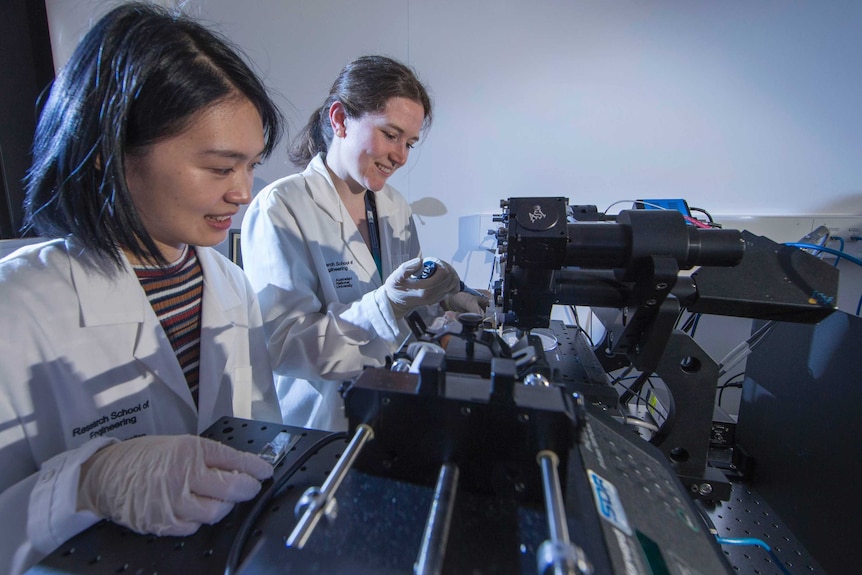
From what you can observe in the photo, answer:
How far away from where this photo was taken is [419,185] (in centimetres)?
204

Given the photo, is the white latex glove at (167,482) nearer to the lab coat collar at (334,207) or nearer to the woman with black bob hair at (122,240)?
the woman with black bob hair at (122,240)

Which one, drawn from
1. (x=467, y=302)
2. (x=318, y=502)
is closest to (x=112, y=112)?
(x=318, y=502)

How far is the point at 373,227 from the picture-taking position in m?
1.41

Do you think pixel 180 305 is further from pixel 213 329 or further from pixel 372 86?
pixel 372 86

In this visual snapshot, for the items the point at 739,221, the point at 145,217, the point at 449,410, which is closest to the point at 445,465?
the point at 449,410

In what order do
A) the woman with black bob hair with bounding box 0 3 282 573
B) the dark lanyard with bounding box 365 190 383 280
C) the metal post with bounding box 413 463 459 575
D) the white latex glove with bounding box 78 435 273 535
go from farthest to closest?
the dark lanyard with bounding box 365 190 383 280, the woman with black bob hair with bounding box 0 3 282 573, the white latex glove with bounding box 78 435 273 535, the metal post with bounding box 413 463 459 575

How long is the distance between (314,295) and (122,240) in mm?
456

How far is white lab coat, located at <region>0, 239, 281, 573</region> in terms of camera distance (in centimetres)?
39

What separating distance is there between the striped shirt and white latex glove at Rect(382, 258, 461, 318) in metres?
0.43

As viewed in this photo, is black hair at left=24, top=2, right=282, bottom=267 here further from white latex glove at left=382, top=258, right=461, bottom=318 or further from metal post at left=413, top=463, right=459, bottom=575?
metal post at left=413, top=463, right=459, bottom=575

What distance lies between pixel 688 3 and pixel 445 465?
7.16 feet

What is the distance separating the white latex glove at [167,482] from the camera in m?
0.37

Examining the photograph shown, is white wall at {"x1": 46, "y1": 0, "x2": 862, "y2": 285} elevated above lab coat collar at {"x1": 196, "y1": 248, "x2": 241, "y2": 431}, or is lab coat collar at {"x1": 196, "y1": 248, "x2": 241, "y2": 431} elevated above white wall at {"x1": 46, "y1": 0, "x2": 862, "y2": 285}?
white wall at {"x1": 46, "y1": 0, "x2": 862, "y2": 285}

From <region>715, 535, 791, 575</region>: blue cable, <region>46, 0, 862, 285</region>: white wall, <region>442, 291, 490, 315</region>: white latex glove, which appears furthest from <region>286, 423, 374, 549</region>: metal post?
<region>46, 0, 862, 285</region>: white wall
